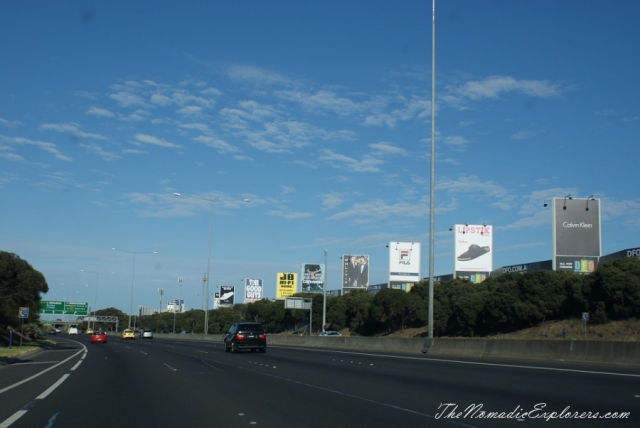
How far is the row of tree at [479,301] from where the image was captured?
49.1 meters

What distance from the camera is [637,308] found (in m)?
52.5

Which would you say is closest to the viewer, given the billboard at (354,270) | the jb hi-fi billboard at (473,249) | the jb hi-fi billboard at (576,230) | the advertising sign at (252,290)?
the jb hi-fi billboard at (576,230)

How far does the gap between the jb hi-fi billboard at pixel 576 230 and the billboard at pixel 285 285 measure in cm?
6603

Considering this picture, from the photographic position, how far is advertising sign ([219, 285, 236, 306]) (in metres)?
139

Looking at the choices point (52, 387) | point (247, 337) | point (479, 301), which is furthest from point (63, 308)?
point (52, 387)

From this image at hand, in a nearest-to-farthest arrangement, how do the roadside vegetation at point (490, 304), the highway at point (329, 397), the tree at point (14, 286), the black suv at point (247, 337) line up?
1. the highway at point (329, 397)
2. the black suv at point (247, 337)
3. the tree at point (14, 286)
4. the roadside vegetation at point (490, 304)

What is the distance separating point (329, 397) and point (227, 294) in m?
129

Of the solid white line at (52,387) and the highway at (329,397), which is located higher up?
the highway at (329,397)

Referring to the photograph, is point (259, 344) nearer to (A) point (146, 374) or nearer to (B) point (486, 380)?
(A) point (146, 374)

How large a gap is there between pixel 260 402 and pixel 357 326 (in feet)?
282

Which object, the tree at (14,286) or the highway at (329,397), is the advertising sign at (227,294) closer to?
the tree at (14,286)

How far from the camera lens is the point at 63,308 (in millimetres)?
103188

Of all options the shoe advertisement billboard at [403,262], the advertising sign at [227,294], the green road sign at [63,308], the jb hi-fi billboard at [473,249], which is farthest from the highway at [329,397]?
the advertising sign at [227,294]

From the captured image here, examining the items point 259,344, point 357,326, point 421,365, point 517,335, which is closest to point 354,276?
point 357,326
